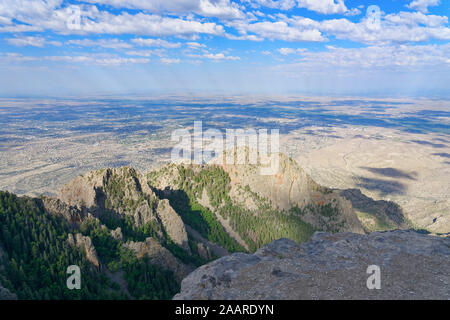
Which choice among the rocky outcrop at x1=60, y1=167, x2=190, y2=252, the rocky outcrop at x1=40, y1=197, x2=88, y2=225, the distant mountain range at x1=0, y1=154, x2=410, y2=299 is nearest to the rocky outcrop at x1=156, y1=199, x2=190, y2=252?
the rocky outcrop at x1=60, y1=167, x2=190, y2=252

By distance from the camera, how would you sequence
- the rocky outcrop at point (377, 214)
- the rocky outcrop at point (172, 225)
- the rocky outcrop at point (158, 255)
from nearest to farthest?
the rocky outcrop at point (158, 255) < the rocky outcrop at point (172, 225) < the rocky outcrop at point (377, 214)

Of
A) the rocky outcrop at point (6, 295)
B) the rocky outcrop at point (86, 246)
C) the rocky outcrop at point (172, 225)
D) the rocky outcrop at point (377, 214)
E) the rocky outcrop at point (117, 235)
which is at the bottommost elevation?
the rocky outcrop at point (377, 214)

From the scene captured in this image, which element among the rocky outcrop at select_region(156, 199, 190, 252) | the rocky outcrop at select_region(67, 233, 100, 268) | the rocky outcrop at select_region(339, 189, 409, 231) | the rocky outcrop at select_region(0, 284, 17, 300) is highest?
the rocky outcrop at select_region(0, 284, 17, 300)

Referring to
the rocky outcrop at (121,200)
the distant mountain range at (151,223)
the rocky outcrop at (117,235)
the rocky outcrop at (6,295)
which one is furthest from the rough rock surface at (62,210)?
the rocky outcrop at (6,295)

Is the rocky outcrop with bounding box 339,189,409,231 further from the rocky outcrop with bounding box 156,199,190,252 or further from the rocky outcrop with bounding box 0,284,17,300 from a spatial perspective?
the rocky outcrop with bounding box 0,284,17,300

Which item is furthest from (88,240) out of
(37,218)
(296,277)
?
(296,277)

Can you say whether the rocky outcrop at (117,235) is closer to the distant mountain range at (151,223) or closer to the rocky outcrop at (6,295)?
the distant mountain range at (151,223)
